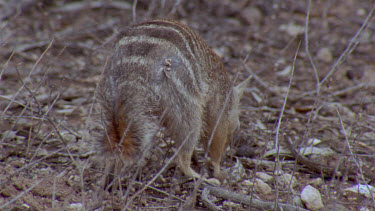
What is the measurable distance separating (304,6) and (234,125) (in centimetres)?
526

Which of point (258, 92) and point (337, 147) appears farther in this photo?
point (258, 92)

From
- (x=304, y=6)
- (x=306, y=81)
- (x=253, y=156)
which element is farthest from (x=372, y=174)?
(x=304, y=6)

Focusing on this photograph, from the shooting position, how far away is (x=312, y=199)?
12.7 feet

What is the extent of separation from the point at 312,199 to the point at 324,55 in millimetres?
4261

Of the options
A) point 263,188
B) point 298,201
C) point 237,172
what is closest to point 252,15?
point 237,172

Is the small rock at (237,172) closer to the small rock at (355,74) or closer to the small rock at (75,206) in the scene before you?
the small rock at (75,206)

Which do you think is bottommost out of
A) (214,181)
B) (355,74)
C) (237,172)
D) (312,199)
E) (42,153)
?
(42,153)

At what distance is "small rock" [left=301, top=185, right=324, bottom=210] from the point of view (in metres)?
3.84

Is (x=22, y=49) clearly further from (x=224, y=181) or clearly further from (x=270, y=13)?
(x=270, y=13)

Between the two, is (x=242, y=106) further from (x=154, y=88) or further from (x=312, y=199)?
(x=154, y=88)

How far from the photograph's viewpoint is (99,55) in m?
7.11

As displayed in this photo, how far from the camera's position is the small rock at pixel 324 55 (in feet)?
24.4

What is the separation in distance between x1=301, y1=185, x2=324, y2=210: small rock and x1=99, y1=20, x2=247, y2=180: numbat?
110 cm

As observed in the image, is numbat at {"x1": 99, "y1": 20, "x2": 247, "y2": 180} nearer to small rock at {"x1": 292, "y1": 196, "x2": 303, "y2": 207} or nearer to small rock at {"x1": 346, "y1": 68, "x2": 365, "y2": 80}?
small rock at {"x1": 292, "y1": 196, "x2": 303, "y2": 207}
